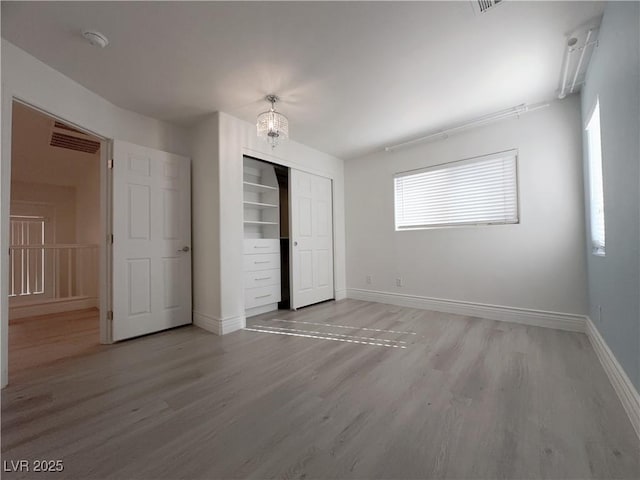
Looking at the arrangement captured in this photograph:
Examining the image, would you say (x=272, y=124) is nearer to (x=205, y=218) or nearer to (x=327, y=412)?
(x=205, y=218)

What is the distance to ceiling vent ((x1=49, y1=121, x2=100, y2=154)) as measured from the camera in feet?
10.6

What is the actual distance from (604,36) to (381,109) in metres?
1.62

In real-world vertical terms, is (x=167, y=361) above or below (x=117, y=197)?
below

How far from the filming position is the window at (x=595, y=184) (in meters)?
2.10

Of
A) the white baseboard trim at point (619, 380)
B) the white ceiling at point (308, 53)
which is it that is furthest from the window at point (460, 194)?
the white baseboard trim at point (619, 380)

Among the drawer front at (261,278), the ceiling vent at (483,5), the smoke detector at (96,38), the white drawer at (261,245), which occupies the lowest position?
the drawer front at (261,278)

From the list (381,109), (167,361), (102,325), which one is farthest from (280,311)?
(381,109)

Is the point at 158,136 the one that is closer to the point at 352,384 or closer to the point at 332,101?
the point at 332,101

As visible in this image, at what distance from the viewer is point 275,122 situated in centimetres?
248

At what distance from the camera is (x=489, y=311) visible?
312cm

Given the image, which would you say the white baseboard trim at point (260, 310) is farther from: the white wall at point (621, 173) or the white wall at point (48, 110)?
the white wall at point (621, 173)

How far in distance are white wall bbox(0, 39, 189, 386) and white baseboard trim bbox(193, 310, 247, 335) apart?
145 cm

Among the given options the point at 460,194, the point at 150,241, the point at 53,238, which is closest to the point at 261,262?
the point at 150,241

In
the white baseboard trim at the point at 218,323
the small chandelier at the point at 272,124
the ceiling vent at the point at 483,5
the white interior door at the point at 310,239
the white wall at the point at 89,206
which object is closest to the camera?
the ceiling vent at the point at 483,5
